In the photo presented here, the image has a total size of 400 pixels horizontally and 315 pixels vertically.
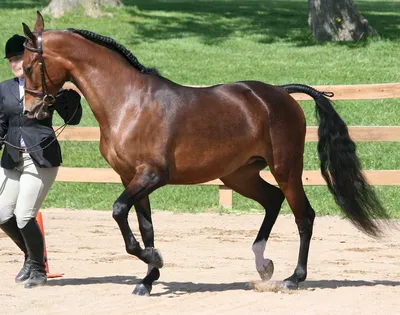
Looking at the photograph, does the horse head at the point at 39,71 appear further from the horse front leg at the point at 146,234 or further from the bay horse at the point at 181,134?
the horse front leg at the point at 146,234

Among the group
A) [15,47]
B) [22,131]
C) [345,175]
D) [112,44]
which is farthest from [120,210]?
[345,175]

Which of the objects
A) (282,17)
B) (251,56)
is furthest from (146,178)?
(282,17)

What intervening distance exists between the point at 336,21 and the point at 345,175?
13.6m

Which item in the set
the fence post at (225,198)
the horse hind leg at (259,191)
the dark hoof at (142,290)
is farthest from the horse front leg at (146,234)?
the fence post at (225,198)

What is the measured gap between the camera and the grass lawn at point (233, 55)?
1216cm

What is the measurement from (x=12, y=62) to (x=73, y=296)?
173cm

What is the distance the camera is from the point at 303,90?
7.70 m

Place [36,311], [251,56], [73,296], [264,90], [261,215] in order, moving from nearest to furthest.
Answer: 1. [36,311]
2. [73,296]
3. [264,90]
4. [261,215]
5. [251,56]

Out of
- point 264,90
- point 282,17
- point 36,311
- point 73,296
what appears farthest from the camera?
point 282,17

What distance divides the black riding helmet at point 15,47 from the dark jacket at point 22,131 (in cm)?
27

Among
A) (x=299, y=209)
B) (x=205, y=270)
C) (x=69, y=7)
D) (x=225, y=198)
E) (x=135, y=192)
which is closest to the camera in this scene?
(x=135, y=192)

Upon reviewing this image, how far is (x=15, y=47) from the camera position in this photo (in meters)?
6.95

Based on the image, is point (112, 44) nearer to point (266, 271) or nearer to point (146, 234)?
point (146, 234)

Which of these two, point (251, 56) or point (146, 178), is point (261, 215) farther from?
point (251, 56)
